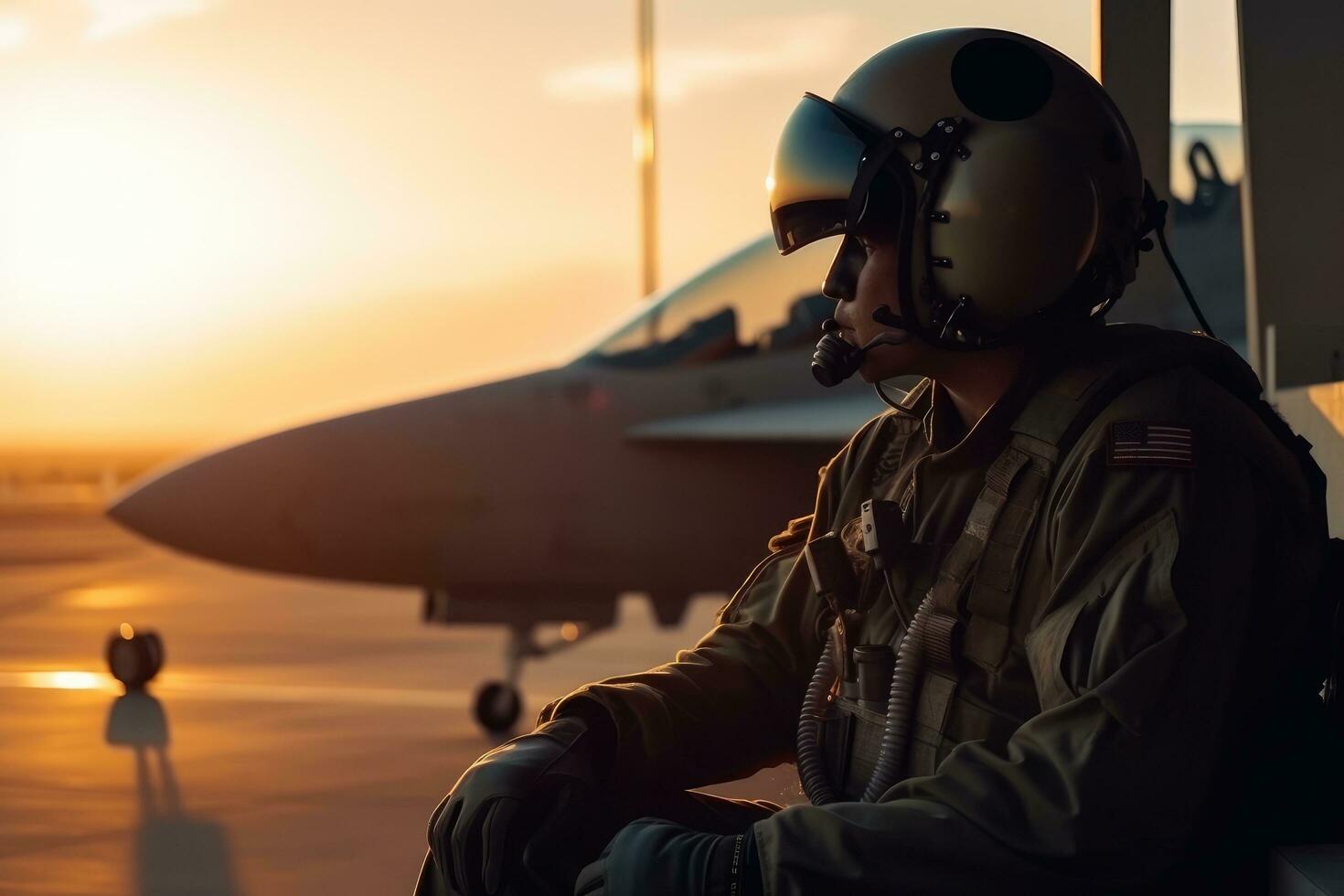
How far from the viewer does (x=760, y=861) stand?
1.73 m

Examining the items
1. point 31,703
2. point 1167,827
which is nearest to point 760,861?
point 1167,827

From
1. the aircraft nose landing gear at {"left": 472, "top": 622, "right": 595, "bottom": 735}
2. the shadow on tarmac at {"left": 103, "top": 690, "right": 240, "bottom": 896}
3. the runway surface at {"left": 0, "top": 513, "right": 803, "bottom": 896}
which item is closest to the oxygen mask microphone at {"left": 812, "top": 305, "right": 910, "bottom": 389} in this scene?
the runway surface at {"left": 0, "top": 513, "right": 803, "bottom": 896}

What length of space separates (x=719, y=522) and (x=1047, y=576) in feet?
16.9

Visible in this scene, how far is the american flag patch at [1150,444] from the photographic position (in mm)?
1777

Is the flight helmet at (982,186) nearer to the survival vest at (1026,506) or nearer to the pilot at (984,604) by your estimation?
the pilot at (984,604)

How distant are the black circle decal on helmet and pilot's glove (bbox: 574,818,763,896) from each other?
0.95 m

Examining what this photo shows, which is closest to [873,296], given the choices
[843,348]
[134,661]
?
[843,348]

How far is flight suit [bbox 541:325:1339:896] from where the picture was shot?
168cm

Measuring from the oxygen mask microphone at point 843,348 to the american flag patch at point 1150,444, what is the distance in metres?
0.41

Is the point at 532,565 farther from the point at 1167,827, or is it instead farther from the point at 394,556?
the point at 1167,827

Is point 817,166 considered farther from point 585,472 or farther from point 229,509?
point 229,509

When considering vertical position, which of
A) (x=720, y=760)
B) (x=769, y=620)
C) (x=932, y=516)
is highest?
(x=932, y=516)

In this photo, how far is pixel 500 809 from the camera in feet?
6.76

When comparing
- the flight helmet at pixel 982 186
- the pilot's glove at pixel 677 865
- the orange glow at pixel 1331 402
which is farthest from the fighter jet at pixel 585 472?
the pilot's glove at pixel 677 865
